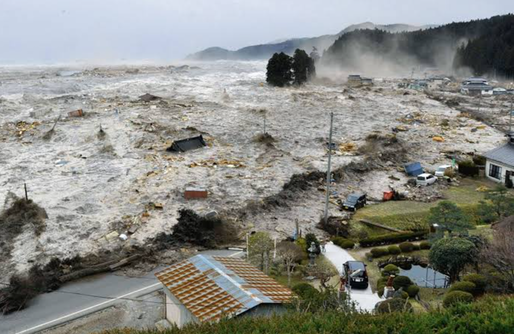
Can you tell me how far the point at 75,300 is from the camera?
15867 mm

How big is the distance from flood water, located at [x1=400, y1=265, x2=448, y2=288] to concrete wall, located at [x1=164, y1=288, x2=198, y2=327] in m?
7.96

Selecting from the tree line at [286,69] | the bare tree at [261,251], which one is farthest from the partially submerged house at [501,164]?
the tree line at [286,69]

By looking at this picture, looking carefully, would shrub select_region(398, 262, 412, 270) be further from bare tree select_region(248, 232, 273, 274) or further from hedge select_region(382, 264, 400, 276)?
bare tree select_region(248, 232, 273, 274)

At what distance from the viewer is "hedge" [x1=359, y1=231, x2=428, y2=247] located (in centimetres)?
1931

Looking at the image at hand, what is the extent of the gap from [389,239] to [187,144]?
717 inches

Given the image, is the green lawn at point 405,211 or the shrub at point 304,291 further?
the green lawn at point 405,211

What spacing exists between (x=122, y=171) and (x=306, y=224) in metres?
12.6

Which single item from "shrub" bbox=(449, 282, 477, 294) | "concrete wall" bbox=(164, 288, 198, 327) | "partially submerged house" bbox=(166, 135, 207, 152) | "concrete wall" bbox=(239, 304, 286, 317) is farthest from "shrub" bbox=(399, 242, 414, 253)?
"partially submerged house" bbox=(166, 135, 207, 152)

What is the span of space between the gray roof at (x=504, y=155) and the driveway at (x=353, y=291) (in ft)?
43.7

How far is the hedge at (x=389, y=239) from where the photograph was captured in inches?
760

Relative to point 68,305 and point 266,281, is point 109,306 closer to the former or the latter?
point 68,305

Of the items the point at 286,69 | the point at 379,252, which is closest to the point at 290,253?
the point at 379,252

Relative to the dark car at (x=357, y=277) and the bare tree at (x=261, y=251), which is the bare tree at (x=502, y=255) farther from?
the bare tree at (x=261, y=251)

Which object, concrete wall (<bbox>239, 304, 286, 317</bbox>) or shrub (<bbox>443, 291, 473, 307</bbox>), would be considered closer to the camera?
concrete wall (<bbox>239, 304, 286, 317</bbox>)
